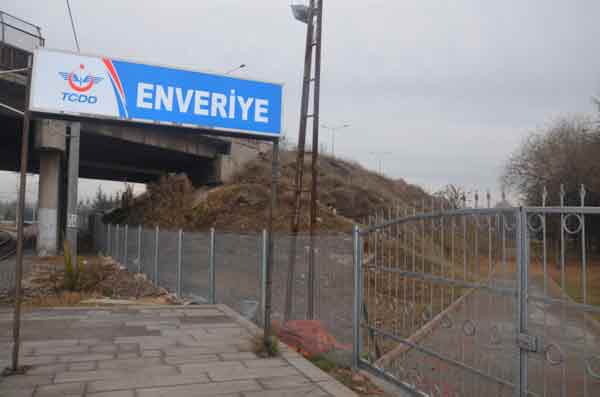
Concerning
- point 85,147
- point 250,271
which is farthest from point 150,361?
point 85,147

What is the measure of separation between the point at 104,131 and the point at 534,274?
85.9ft

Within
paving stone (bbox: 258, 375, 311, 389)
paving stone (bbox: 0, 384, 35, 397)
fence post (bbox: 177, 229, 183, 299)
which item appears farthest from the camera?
fence post (bbox: 177, 229, 183, 299)

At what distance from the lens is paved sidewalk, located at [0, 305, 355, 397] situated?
5.34 metres

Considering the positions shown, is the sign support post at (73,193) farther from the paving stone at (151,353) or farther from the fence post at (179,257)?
the paving stone at (151,353)

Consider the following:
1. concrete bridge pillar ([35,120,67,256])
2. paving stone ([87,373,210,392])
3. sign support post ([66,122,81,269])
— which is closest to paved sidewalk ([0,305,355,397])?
paving stone ([87,373,210,392])

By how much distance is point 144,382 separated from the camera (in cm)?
552

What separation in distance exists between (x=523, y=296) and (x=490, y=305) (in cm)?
48

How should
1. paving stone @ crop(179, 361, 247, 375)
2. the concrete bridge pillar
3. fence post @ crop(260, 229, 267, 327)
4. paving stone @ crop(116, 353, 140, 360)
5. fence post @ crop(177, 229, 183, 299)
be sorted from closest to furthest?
paving stone @ crop(179, 361, 247, 375)
paving stone @ crop(116, 353, 140, 360)
fence post @ crop(260, 229, 267, 327)
fence post @ crop(177, 229, 183, 299)
the concrete bridge pillar

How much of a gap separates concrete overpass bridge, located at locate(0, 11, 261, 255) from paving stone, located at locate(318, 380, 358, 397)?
17.9m

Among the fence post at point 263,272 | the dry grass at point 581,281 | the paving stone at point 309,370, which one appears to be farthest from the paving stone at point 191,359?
the dry grass at point 581,281

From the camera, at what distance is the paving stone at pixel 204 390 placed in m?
5.16

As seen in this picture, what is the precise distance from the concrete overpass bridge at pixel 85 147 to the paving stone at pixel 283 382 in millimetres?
17638

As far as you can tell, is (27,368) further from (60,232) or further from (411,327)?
(60,232)

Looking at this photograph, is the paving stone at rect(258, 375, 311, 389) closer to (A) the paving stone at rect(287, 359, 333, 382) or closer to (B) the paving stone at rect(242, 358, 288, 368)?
(A) the paving stone at rect(287, 359, 333, 382)
